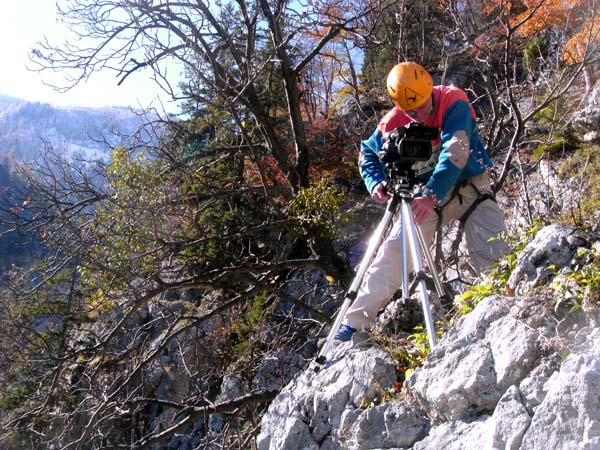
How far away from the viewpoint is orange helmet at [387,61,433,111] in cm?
403

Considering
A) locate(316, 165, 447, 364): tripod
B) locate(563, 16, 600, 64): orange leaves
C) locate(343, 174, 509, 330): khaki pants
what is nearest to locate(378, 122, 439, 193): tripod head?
locate(316, 165, 447, 364): tripod

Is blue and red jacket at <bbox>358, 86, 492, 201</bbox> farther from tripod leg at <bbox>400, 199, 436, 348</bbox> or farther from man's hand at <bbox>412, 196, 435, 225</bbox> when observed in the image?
tripod leg at <bbox>400, 199, 436, 348</bbox>

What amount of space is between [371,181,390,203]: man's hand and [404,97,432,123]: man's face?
1.91 feet

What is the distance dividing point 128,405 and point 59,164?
3.07 meters

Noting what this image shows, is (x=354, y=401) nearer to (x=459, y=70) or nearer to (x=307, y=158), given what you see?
(x=307, y=158)

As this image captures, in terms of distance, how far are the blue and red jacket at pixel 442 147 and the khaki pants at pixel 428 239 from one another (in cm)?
19

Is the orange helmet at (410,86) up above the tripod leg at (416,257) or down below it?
above

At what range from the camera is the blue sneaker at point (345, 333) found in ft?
12.1

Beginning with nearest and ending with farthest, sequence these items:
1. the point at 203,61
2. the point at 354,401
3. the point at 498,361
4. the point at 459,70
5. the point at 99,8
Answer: the point at 498,361
the point at 354,401
the point at 203,61
the point at 99,8
the point at 459,70

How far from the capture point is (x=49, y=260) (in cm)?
681

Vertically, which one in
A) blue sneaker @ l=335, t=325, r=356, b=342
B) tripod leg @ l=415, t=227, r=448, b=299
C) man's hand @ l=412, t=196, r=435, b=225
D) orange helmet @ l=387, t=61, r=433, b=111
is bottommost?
blue sneaker @ l=335, t=325, r=356, b=342

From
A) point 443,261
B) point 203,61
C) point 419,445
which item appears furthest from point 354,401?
point 203,61

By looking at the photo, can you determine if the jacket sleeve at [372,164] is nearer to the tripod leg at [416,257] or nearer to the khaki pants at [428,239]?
the khaki pants at [428,239]

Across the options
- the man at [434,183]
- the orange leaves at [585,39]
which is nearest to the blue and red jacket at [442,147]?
the man at [434,183]
